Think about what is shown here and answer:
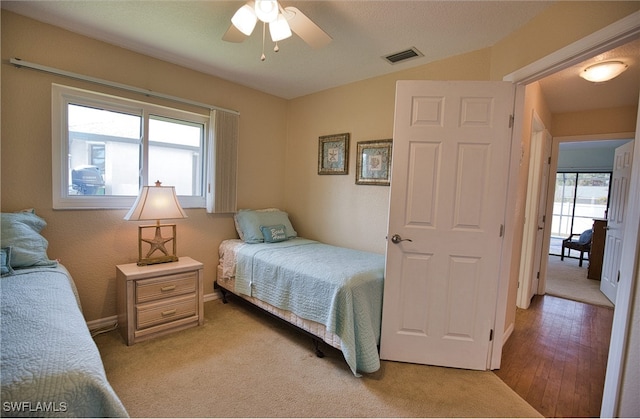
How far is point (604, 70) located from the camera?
2213 mm

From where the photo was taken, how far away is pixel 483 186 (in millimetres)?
1938

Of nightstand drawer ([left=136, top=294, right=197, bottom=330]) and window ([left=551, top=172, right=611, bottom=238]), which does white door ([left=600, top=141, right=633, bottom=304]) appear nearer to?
window ([left=551, top=172, right=611, bottom=238])

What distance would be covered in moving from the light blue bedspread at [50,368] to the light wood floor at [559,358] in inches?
89.4

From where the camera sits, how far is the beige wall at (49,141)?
2.05 metres

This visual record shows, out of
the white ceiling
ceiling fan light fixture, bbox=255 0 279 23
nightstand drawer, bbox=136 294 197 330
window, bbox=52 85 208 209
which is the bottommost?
nightstand drawer, bbox=136 294 197 330

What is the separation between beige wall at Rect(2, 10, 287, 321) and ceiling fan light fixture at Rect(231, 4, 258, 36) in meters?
1.49

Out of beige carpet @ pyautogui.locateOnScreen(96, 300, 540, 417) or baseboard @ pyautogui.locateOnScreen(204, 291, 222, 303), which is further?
baseboard @ pyautogui.locateOnScreen(204, 291, 222, 303)

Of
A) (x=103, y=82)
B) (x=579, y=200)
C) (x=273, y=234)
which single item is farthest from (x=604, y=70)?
(x=579, y=200)

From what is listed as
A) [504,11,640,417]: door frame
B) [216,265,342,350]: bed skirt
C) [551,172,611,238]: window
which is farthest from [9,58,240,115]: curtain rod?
[551,172,611,238]: window

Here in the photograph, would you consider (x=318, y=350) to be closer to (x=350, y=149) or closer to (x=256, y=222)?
(x=256, y=222)

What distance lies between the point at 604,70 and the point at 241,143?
3373 millimetres

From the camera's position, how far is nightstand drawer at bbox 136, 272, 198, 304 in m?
2.25

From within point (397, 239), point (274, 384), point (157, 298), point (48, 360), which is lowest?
point (274, 384)

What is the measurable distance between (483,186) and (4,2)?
3.47m
